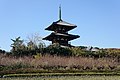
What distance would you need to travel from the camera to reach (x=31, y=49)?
37.6 meters

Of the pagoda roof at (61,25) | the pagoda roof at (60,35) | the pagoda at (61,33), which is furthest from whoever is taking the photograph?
the pagoda roof at (61,25)

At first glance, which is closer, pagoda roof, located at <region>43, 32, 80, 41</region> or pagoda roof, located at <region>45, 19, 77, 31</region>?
pagoda roof, located at <region>43, 32, 80, 41</region>

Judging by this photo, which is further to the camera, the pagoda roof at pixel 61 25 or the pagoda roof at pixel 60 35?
the pagoda roof at pixel 61 25

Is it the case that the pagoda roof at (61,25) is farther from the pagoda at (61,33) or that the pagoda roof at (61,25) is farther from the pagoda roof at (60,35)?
the pagoda roof at (60,35)

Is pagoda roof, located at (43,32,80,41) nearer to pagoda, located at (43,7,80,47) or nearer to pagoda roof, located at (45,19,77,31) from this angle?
pagoda, located at (43,7,80,47)

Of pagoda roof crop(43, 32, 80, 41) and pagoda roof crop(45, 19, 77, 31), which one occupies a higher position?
pagoda roof crop(45, 19, 77, 31)

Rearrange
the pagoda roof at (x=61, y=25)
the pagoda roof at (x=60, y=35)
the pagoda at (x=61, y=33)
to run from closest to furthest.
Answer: the pagoda roof at (x=60, y=35) → the pagoda at (x=61, y=33) → the pagoda roof at (x=61, y=25)

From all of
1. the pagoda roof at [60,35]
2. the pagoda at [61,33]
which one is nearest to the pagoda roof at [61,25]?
the pagoda at [61,33]

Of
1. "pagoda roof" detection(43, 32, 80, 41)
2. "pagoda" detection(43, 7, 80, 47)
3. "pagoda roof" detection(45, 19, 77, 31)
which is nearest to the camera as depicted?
"pagoda roof" detection(43, 32, 80, 41)

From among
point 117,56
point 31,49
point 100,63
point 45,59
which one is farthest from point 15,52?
point 117,56

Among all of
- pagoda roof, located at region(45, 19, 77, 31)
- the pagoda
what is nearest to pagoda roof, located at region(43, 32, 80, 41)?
the pagoda

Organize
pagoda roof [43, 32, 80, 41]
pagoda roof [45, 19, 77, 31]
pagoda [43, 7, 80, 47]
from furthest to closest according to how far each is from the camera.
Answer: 1. pagoda roof [45, 19, 77, 31]
2. pagoda [43, 7, 80, 47]
3. pagoda roof [43, 32, 80, 41]

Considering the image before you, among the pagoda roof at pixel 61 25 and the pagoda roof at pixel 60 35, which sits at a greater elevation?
the pagoda roof at pixel 61 25

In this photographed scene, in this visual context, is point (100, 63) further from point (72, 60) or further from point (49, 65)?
point (49, 65)
